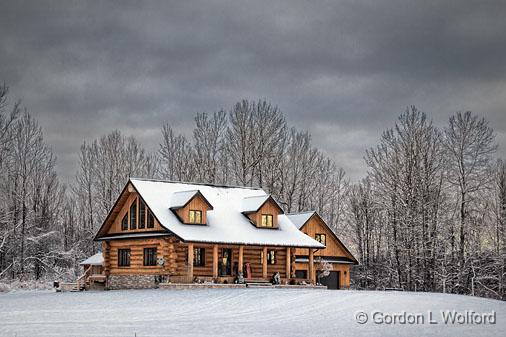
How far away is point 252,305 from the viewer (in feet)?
104

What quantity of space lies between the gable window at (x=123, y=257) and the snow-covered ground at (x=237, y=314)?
11.0m

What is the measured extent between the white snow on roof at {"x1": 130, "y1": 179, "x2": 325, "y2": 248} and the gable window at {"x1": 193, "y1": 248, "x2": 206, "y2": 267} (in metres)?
1.63

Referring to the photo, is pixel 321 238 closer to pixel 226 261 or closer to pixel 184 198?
pixel 226 261

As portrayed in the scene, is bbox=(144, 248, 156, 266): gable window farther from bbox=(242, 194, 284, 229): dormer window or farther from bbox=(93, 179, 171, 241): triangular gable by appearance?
bbox=(242, 194, 284, 229): dormer window

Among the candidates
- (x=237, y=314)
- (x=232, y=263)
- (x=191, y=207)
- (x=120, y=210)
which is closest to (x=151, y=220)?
(x=191, y=207)

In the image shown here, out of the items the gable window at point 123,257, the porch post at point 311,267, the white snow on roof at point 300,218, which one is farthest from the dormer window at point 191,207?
the white snow on roof at point 300,218

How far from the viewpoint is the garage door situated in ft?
193

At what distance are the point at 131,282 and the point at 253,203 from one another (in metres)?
10.7

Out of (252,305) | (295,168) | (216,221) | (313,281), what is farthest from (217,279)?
(295,168)

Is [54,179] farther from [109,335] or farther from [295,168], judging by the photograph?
[109,335]

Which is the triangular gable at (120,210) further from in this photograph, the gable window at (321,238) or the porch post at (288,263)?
the gable window at (321,238)

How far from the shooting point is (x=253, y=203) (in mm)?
51625

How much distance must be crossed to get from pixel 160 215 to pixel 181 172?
28.9 meters

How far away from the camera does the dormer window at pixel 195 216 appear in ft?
155
